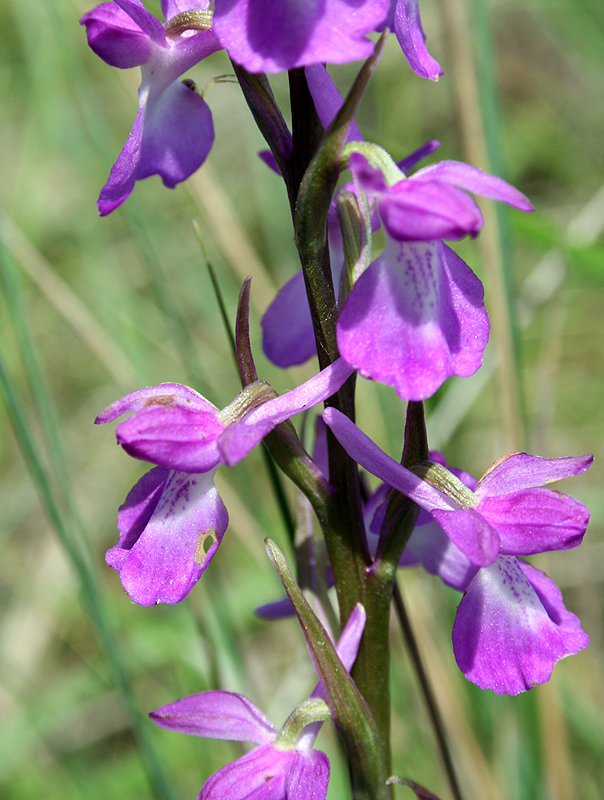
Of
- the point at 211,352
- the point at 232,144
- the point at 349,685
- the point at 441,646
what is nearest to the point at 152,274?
the point at 349,685

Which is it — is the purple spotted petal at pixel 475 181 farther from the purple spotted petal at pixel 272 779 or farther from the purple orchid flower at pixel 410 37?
the purple spotted petal at pixel 272 779

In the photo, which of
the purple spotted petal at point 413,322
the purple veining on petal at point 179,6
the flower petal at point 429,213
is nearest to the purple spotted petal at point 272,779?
the purple spotted petal at point 413,322

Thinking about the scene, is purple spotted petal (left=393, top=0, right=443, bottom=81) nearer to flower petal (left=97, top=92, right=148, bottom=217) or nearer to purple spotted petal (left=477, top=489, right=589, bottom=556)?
flower petal (left=97, top=92, right=148, bottom=217)

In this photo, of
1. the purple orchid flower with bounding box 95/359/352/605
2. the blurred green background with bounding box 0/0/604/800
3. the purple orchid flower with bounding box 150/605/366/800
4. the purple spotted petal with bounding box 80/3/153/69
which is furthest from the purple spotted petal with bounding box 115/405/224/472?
the blurred green background with bounding box 0/0/604/800

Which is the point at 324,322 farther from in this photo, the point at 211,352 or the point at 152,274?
the point at 211,352

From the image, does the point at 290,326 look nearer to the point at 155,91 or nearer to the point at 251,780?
the point at 155,91

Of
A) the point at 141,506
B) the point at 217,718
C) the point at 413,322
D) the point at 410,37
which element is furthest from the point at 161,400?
the point at 410,37
